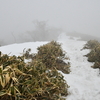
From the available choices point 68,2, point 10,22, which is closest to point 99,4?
point 68,2

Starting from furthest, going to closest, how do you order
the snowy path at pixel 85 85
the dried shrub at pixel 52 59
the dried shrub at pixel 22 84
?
1. the dried shrub at pixel 52 59
2. the snowy path at pixel 85 85
3. the dried shrub at pixel 22 84

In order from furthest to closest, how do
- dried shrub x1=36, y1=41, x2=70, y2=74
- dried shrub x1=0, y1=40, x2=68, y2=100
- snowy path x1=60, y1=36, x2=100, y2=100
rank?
dried shrub x1=36, y1=41, x2=70, y2=74 → snowy path x1=60, y1=36, x2=100, y2=100 → dried shrub x1=0, y1=40, x2=68, y2=100

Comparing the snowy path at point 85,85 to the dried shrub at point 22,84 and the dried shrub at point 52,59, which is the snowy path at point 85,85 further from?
the dried shrub at point 22,84

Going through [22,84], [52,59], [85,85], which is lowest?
[85,85]

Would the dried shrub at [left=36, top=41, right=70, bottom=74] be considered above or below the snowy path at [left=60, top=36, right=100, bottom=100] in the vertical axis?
above

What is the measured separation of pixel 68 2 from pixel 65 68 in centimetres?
20212

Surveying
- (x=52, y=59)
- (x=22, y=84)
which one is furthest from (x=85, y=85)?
(x=22, y=84)

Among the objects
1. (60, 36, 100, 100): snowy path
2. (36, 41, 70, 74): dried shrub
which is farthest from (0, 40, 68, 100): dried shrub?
(36, 41, 70, 74): dried shrub

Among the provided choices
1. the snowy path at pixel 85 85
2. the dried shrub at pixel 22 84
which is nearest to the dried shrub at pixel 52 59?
the snowy path at pixel 85 85

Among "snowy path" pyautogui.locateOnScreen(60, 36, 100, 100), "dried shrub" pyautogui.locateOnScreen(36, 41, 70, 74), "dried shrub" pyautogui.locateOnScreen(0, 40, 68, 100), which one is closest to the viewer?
"dried shrub" pyautogui.locateOnScreen(0, 40, 68, 100)

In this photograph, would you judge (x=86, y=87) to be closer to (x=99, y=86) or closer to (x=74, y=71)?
(x=99, y=86)

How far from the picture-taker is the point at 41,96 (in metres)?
2.87

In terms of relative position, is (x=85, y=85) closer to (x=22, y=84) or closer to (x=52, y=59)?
(x=52, y=59)

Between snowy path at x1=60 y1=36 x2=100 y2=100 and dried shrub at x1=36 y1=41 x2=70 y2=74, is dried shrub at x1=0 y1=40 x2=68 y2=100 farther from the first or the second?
dried shrub at x1=36 y1=41 x2=70 y2=74
